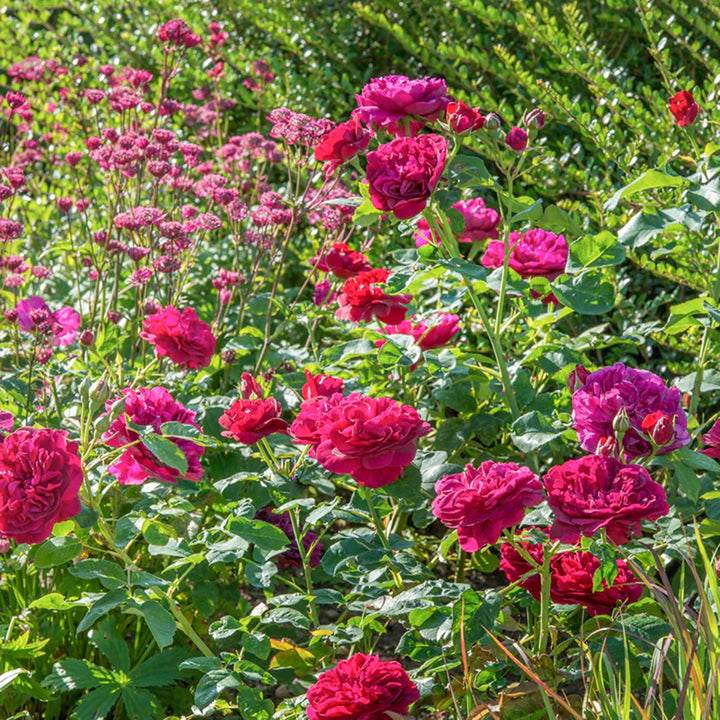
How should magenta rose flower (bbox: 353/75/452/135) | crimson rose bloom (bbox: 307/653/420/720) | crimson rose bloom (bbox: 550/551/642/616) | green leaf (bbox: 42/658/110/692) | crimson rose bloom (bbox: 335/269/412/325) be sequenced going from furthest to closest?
crimson rose bloom (bbox: 335/269/412/325) → green leaf (bbox: 42/658/110/692) → magenta rose flower (bbox: 353/75/452/135) → crimson rose bloom (bbox: 550/551/642/616) → crimson rose bloom (bbox: 307/653/420/720)

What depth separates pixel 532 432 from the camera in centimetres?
170

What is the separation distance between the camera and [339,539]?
1.81 meters

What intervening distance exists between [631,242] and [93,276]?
5.31 feet

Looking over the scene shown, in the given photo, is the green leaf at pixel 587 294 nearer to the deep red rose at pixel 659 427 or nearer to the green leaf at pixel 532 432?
the green leaf at pixel 532 432

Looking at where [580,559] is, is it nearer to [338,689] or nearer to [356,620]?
[356,620]

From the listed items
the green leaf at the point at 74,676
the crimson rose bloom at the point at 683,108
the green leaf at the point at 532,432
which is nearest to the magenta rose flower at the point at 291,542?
the green leaf at the point at 74,676

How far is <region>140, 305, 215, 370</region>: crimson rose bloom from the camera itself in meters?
1.93

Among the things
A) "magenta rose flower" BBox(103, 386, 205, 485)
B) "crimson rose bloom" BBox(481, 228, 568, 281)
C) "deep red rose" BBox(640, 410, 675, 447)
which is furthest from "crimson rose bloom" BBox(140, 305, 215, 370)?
"deep red rose" BBox(640, 410, 675, 447)

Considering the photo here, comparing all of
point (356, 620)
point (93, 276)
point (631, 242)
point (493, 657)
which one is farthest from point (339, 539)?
point (93, 276)

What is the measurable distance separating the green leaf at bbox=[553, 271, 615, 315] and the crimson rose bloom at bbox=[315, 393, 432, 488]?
0.42m

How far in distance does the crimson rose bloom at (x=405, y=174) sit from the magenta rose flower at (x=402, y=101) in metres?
0.09

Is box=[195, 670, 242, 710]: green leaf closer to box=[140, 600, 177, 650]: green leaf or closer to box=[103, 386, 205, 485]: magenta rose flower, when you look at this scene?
box=[140, 600, 177, 650]: green leaf

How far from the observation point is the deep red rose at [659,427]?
1.39m

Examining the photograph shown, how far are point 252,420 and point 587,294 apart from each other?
67 centimetres
